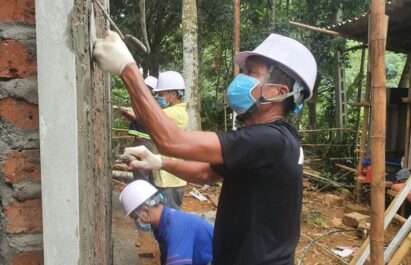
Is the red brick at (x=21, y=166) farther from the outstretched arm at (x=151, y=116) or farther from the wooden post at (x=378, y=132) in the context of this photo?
the wooden post at (x=378, y=132)

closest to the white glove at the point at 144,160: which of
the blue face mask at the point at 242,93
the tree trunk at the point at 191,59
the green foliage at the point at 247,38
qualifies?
the blue face mask at the point at 242,93

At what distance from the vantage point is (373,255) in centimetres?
298

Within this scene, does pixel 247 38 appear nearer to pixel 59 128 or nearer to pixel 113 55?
pixel 113 55

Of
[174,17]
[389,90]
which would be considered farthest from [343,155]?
[174,17]

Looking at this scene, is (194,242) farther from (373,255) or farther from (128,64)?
(128,64)

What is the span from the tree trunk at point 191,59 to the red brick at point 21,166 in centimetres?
654

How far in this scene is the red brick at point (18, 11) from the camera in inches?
45.1

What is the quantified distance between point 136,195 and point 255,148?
1414 mm

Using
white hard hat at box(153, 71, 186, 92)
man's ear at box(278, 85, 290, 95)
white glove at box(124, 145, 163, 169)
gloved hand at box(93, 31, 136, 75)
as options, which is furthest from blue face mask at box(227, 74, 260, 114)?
white hard hat at box(153, 71, 186, 92)

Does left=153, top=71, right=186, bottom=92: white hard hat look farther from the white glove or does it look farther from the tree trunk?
the tree trunk

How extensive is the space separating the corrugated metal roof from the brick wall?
18.3 ft

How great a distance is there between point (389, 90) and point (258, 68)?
21.3ft

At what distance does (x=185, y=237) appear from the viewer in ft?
8.96

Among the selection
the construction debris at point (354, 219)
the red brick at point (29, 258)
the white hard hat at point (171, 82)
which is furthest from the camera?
the construction debris at point (354, 219)
